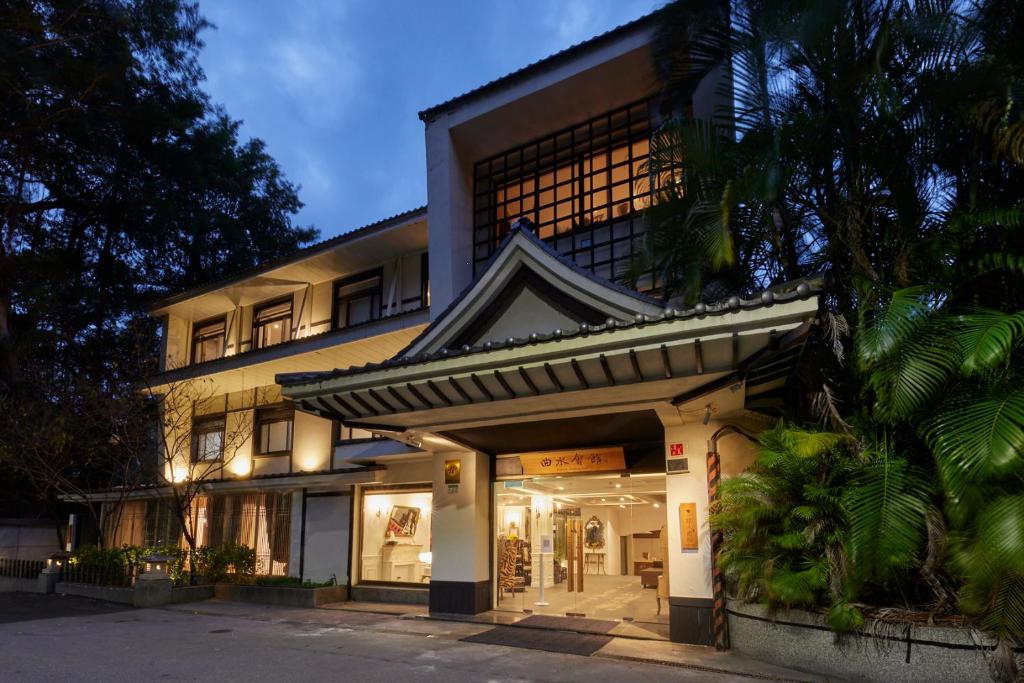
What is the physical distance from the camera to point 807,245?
10.8m

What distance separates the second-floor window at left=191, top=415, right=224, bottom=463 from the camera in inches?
821

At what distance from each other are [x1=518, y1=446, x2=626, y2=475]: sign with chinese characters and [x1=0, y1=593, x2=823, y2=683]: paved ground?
2.88 metres

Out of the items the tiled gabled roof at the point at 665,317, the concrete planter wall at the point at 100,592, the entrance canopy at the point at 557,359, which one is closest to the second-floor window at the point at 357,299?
the entrance canopy at the point at 557,359

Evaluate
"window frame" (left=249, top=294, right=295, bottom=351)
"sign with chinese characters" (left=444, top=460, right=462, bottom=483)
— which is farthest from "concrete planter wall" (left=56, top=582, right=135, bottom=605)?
"sign with chinese characters" (left=444, top=460, right=462, bottom=483)

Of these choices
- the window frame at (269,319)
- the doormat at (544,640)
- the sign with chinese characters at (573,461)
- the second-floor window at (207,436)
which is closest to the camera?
the doormat at (544,640)

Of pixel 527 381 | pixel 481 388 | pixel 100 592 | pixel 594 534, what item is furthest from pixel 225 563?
pixel 527 381

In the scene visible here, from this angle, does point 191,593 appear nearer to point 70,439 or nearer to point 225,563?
point 225,563

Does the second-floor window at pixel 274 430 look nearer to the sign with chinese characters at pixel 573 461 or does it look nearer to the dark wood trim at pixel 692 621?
the sign with chinese characters at pixel 573 461

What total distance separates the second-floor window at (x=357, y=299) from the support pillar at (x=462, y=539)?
624 centimetres

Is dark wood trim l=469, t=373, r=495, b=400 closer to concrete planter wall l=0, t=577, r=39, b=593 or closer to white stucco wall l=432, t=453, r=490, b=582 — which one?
white stucco wall l=432, t=453, r=490, b=582

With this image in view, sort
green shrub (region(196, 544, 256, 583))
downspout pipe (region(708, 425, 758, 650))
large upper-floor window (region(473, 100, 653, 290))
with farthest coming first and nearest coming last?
1. green shrub (region(196, 544, 256, 583))
2. large upper-floor window (region(473, 100, 653, 290))
3. downspout pipe (region(708, 425, 758, 650))

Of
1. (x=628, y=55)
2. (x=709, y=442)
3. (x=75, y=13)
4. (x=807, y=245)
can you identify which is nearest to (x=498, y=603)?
(x=709, y=442)

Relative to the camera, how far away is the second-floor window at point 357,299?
1867 cm

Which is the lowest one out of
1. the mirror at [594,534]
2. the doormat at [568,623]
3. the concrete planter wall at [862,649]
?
the doormat at [568,623]
